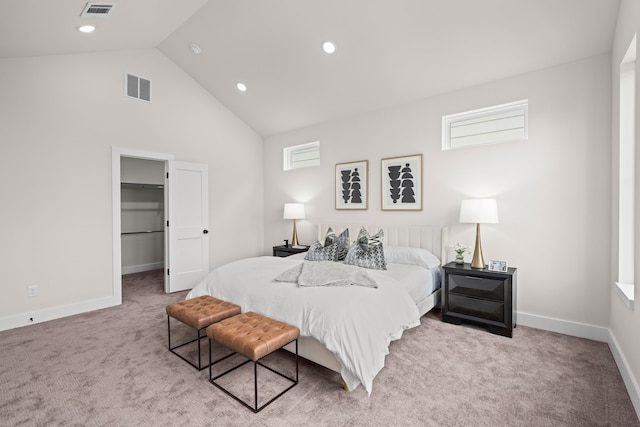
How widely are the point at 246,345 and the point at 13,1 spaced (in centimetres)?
322

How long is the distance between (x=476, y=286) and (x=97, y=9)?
4.70 meters


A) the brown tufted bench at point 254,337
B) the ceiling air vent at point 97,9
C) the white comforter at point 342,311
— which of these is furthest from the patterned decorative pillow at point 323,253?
the ceiling air vent at point 97,9

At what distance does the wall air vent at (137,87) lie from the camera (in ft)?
14.2

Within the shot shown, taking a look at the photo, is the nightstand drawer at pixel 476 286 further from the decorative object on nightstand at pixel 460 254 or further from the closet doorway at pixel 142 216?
the closet doorway at pixel 142 216

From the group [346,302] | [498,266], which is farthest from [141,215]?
[498,266]

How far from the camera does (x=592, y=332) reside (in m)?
2.97

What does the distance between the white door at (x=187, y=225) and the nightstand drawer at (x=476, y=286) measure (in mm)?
3958

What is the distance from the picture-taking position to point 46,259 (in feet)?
12.1

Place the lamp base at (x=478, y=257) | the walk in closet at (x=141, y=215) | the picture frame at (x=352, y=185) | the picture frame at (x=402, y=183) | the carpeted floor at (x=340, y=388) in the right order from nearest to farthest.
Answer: the carpeted floor at (x=340, y=388) → the lamp base at (x=478, y=257) → the picture frame at (x=402, y=183) → the picture frame at (x=352, y=185) → the walk in closet at (x=141, y=215)

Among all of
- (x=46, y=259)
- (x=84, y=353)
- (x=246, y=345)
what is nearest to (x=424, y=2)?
(x=246, y=345)

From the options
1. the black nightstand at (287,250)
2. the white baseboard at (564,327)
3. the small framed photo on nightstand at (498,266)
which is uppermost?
the small framed photo on nightstand at (498,266)

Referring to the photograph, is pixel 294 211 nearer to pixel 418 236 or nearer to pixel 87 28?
pixel 418 236

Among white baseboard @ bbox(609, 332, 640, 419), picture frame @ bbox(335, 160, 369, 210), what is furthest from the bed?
white baseboard @ bbox(609, 332, 640, 419)

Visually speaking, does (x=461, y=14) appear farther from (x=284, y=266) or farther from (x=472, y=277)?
(x=284, y=266)
